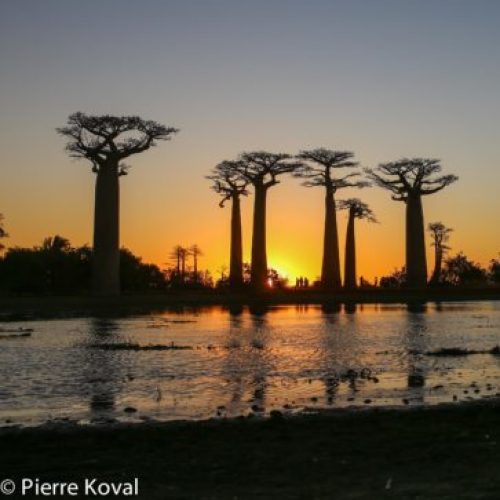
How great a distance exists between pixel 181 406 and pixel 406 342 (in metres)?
11.6

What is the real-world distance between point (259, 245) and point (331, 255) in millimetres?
5973

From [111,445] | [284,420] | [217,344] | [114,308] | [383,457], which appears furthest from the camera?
[114,308]

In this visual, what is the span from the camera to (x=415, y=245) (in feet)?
224

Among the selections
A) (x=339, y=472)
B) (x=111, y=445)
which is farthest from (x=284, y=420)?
(x=339, y=472)

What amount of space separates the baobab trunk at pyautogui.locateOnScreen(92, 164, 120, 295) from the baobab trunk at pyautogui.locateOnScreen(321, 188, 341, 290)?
2199 cm

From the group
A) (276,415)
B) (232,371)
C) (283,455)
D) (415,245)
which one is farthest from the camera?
(415,245)

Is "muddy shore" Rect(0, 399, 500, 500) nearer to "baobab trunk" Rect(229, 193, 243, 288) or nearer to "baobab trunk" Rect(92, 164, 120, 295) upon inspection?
"baobab trunk" Rect(92, 164, 120, 295)

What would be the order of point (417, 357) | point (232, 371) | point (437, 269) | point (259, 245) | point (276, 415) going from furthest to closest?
point (437, 269)
point (259, 245)
point (417, 357)
point (232, 371)
point (276, 415)

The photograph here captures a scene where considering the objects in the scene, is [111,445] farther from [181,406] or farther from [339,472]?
Answer: [181,406]

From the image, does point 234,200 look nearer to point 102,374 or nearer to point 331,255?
point 331,255

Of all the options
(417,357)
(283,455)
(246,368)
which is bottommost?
(283,455)

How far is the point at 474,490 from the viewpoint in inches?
232

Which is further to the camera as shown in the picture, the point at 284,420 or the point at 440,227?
the point at 440,227

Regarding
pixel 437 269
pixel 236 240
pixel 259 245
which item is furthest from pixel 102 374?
pixel 437 269
